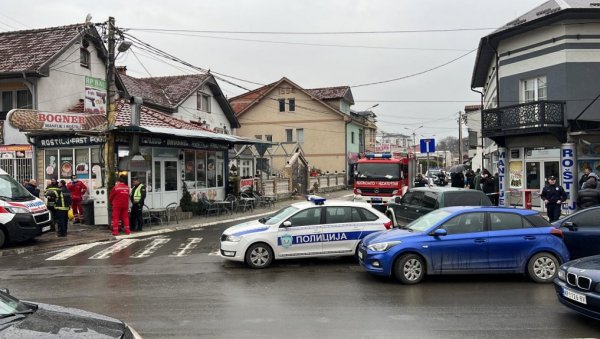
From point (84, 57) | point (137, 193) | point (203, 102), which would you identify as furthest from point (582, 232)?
point (203, 102)

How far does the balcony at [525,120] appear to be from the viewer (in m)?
19.5

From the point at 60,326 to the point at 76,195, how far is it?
15.9 m

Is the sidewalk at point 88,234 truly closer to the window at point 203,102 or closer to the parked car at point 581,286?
the parked car at point 581,286

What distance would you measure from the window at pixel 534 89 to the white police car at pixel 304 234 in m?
13.4

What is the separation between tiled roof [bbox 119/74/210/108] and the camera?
3088 centimetres

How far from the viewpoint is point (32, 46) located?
24.3 metres

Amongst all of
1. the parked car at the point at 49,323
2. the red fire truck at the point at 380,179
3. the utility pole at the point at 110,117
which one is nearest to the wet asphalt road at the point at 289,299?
the parked car at the point at 49,323

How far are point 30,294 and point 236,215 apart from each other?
14844 mm

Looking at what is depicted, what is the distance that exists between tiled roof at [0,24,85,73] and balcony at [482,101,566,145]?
64.4ft

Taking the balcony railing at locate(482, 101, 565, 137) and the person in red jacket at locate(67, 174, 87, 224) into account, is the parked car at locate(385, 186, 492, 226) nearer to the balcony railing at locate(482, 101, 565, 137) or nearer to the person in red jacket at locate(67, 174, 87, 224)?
the balcony railing at locate(482, 101, 565, 137)

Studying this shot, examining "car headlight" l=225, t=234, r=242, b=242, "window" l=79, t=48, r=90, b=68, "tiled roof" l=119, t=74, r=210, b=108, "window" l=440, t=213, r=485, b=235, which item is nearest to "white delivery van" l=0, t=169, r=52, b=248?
"car headlight" l=225, t=234, r=242, b=242

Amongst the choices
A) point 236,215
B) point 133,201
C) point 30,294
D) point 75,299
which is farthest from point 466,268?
point 236,215

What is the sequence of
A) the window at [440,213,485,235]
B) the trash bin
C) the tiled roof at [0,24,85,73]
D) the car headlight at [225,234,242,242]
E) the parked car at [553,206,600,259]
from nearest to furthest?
the window at [440,213,485,235] → the parked car at [553,206,600,259] → the car headlight at [225,234,242,242] → the trash bin → the tiled roof at [0,24,85,73]

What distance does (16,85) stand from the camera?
22641 millimetres
